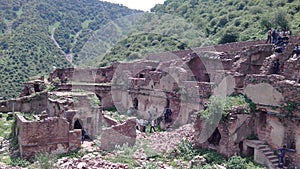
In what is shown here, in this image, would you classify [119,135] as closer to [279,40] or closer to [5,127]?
[5,127]

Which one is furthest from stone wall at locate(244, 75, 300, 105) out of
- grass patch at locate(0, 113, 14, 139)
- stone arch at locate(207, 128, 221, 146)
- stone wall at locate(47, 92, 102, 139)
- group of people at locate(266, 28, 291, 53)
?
grass patch at locate(0, 113, 14, 139)

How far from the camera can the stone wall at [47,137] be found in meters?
14.5

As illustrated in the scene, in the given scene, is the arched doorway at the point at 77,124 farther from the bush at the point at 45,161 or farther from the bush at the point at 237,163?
the bush at the point at 237,163

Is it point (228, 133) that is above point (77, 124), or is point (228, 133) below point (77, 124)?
above

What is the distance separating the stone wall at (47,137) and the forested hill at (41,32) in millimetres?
28104

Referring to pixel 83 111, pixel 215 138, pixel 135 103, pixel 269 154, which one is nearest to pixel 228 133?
pixel 215 138

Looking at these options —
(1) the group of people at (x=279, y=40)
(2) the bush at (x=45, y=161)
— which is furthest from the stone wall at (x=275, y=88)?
(2) the bush at (x=45, y=161)

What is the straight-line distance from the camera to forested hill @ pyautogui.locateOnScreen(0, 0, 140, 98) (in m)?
48.9

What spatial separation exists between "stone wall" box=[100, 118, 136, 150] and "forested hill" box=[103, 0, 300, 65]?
24.9m

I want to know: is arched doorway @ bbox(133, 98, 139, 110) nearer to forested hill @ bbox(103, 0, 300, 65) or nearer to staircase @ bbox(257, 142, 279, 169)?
staircase @ bbox(257, 142, 279, 169)

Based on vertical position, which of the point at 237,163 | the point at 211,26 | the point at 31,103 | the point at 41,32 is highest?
the point at 211,26

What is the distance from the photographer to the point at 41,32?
60.2m

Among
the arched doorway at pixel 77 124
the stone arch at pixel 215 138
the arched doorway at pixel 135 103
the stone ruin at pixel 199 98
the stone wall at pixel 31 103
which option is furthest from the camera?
the arched doorway at pixel 135 103

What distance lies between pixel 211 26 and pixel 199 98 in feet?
118
